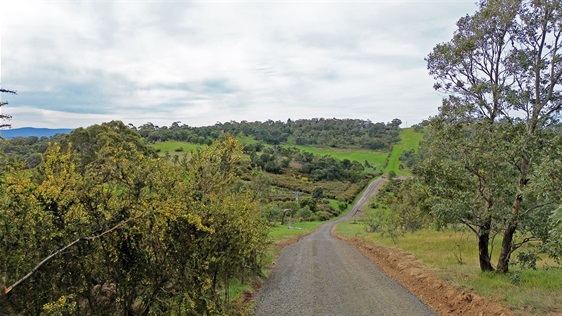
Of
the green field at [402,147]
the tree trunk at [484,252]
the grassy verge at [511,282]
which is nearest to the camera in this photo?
the grassy verge at [511,282]

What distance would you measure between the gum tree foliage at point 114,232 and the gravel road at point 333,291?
5581mm

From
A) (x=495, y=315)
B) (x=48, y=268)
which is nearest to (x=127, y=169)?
(x=48, y=268)

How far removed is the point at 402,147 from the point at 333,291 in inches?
6206

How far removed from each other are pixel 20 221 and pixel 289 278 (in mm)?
13071

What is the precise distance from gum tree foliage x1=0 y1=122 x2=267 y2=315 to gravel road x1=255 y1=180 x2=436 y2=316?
5.58 meters

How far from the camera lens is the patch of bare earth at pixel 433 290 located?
410 inches

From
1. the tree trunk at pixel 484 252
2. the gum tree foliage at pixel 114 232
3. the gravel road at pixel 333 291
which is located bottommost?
the gravel road at pixel 333 291

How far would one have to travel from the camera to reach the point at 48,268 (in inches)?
217

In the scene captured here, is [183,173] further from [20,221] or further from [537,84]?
[537,84]

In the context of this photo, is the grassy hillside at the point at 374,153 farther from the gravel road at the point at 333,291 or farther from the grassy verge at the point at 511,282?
the grassy verge at the point at 511,282

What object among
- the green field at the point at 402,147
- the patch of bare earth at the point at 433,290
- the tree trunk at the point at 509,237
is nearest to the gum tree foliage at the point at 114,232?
the patch of bare earth at the point at 433,290

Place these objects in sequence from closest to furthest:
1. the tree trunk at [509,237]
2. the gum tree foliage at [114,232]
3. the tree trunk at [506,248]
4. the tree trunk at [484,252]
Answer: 1. the gum tree foliage at [114,232]
2. the tree trunk at [509,237]
3. the tree trunk at [506,248]
4. the tree trunk at [484,252]

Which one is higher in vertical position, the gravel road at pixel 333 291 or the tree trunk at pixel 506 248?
the tree trunk at pixel 506 248

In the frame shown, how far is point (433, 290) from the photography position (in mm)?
13055
